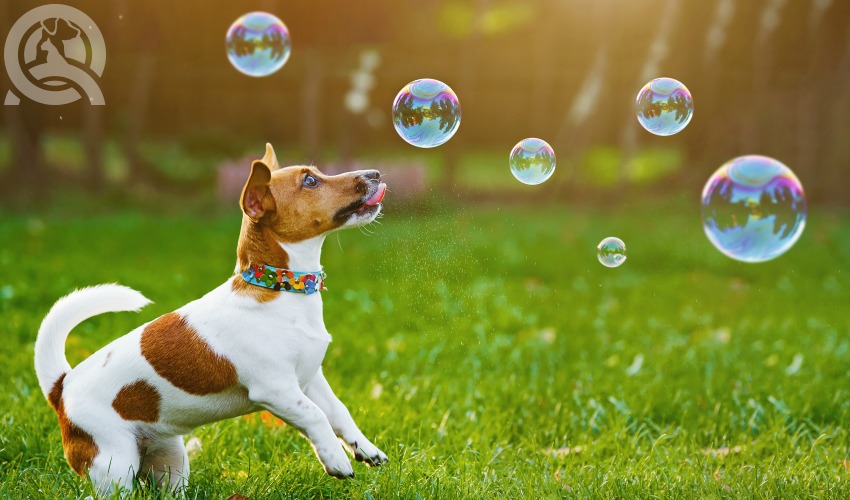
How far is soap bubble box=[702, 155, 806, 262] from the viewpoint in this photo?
13.9 feet

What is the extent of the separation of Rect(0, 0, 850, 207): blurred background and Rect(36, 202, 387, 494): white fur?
Answer: 773 centimetres

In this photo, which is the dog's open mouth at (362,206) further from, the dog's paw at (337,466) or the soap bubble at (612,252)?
the soap bubble at (612,252)

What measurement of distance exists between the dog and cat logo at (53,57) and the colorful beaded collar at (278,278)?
29.0 ft

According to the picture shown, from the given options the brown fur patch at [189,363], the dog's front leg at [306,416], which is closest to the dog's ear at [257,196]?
the brown fur patch at [189,363]

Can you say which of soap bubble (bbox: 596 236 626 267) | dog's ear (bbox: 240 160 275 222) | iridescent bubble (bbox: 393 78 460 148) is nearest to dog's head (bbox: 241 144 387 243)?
dog's ear (bbox: 240 160 275 222)

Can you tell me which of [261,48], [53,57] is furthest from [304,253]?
[53,57]

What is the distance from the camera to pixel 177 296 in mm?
6359

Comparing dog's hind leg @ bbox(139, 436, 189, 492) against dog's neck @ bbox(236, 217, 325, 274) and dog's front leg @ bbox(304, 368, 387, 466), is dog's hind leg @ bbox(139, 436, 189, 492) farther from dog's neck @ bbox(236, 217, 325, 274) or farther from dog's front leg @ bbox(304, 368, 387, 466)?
dog's neck @ bbox(236, 217, 325, 274)

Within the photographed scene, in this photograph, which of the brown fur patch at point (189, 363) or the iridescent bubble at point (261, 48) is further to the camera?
the iridescent bubble at point (261, 48)

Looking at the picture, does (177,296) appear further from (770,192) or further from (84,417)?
(770,192)

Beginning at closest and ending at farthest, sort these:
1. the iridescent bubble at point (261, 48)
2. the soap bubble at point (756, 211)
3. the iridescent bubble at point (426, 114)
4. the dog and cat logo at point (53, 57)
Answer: the soap bubble at point (756, 211) → the iridescent bubble at point (426, 114) → the iridescent bubble at point (261, 48) → the dog and cat logo at point (53, 57)

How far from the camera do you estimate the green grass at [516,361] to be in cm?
340

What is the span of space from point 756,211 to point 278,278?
230 centimetres

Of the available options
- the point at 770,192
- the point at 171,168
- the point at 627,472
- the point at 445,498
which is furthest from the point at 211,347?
the point at 171,168
